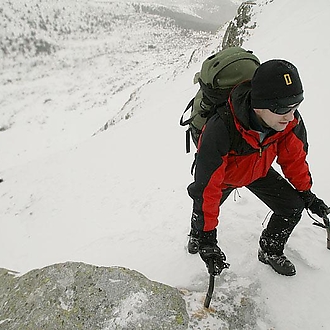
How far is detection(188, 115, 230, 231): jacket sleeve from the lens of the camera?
2.44m

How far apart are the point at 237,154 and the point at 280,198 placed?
79 cm

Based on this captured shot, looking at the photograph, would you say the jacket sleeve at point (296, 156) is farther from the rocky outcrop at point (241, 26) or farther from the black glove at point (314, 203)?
the rocky outcrop at point (241, 26)

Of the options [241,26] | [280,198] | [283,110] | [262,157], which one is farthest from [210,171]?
[241,26]

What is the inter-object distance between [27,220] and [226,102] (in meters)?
8.57

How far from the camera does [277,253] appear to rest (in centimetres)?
341

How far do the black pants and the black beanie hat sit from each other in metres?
1.06

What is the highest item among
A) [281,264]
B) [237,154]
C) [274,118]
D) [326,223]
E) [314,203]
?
[274,118]

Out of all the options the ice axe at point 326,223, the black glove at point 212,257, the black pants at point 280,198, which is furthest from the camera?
the ice axe at point 326,223

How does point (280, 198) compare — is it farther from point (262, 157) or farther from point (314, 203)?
point (262, 157)

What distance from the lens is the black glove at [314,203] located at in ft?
10.2

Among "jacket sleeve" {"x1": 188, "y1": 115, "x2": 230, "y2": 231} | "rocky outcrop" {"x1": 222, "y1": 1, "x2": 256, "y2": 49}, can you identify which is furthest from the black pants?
"rocky outcrop" {"x1": 222, "y1": 1, "x2": 256, "y2": 49}

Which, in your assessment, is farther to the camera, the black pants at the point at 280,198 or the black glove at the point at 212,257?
the black pants at the point at 280,198

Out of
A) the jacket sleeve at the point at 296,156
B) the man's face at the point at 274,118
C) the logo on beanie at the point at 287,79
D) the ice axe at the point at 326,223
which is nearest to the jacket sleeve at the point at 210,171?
the man's face at the point at 274,118

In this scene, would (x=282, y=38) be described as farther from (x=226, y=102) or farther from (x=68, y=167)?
(x=226, y=102)
